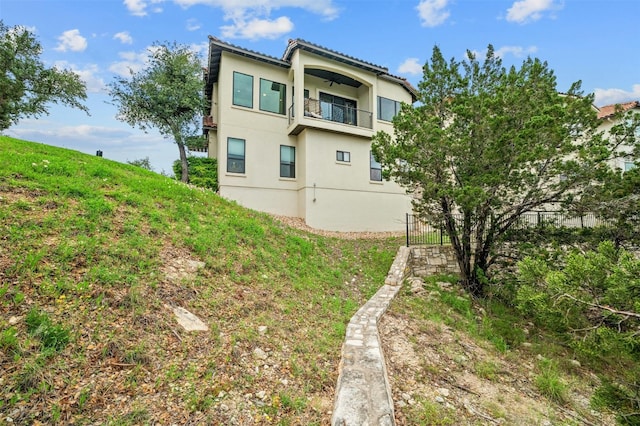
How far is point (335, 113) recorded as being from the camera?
14992 mm

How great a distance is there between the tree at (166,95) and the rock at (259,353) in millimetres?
12460

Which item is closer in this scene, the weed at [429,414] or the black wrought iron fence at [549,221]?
the weed at [429,414]

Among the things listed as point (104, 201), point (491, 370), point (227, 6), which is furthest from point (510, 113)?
point (227, 6)

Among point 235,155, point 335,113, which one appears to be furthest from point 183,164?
point 335,113

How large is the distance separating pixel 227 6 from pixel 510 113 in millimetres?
10130

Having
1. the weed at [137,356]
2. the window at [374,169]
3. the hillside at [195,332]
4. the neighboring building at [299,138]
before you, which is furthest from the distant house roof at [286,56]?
the weed at [137,356]

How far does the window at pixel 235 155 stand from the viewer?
42.3 ft

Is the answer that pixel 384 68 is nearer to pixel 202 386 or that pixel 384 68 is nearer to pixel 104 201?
pixel 104 201

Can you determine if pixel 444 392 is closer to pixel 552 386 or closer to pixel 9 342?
pixel 552 386

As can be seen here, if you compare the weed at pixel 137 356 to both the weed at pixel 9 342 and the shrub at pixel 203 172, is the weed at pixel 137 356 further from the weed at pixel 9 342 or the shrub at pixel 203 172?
the shrub at pixel 203 172

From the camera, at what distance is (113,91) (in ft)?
48.9

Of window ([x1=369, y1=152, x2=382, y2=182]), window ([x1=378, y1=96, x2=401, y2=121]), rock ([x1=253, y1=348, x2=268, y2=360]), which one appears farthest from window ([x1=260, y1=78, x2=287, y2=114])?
rock ([x1=253, y1=348, x2=268, y2=360])

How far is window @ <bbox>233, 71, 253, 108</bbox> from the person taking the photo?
522 inches

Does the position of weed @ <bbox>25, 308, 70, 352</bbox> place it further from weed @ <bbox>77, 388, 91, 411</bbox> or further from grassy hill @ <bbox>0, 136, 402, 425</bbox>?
weed @ <bbox>77, 388, 91, 411</bbox>
